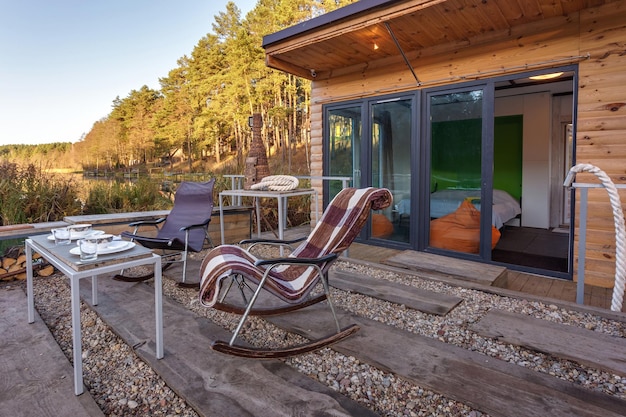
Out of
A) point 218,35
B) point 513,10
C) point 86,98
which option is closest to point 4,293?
point 513,10

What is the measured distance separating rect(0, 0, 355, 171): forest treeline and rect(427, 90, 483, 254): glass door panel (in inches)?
451

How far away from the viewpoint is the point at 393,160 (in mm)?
4770

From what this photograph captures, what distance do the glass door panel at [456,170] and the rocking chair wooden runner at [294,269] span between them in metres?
1.97

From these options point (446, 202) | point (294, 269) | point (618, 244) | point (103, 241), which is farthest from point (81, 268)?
point (446, 202)

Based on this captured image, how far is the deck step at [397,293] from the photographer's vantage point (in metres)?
2.69

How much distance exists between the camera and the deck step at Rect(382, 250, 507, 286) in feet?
10.8

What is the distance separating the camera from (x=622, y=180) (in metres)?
3.18

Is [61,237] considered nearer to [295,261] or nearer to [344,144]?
[295,261]

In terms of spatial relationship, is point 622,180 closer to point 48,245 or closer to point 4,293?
point 48,245

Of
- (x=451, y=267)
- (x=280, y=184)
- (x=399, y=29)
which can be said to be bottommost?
(x=451, y=267)

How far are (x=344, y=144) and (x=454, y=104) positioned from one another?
1.62 meters

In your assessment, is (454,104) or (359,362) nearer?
(359,362)

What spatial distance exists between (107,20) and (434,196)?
1313cm

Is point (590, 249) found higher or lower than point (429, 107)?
lower
